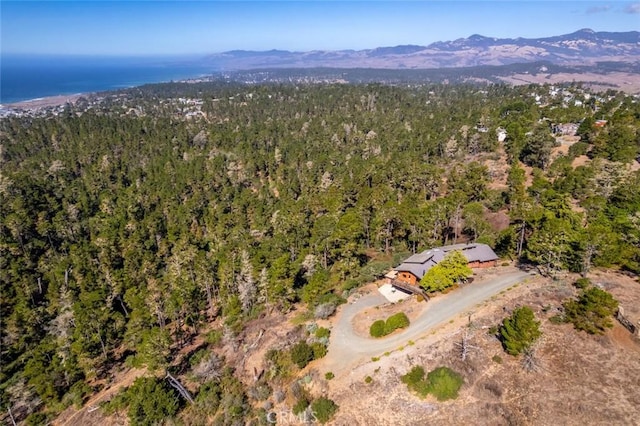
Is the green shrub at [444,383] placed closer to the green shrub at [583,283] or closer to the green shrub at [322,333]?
the green shrub at [322,333]

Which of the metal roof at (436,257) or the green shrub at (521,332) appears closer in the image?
the green shrub at (521,332)

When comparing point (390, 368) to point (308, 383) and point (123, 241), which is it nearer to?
point (308, 383)

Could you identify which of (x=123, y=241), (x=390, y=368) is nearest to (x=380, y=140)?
(x=123, y=241)

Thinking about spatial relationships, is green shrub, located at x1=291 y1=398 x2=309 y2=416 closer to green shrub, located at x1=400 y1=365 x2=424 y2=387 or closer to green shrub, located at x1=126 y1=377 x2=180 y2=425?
green shrub, located at x1=400 y1=365 x2=424 y2=387

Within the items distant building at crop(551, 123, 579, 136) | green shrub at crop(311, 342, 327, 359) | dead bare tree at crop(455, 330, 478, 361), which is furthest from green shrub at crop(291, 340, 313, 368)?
distant building at crop(551, 123, 579, 136)

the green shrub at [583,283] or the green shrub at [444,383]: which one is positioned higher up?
the green shrub at [583,283]

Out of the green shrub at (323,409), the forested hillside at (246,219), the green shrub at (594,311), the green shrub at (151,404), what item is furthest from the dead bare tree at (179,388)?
the green shrub at (594,311)

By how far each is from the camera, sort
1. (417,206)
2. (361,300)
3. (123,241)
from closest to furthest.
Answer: (361,300)
(417,206)
(123,241)
